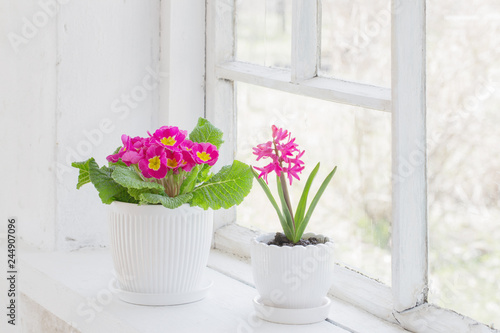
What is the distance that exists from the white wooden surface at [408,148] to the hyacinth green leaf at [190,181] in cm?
36

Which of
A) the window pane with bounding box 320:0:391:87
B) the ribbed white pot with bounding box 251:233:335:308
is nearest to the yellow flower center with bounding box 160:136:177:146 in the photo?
the ribbed white pot with bounding box 251:233:335:308

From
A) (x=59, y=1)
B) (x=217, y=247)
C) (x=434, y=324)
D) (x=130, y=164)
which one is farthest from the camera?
(x=217, y=247)

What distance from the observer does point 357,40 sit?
3.75 ft

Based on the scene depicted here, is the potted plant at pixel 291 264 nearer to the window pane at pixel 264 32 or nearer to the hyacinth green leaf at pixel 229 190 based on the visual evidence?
the hyacinth green leaf at pixel 229 190

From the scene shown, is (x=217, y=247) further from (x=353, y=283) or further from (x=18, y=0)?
(x=18, y=0)

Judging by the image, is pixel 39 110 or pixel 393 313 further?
pixel 39 110

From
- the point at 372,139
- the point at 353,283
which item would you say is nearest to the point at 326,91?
the point at 372,139

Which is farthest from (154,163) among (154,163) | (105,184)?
(105,184)

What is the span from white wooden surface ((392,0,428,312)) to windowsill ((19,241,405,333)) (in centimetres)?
13

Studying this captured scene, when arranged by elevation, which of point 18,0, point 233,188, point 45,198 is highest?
point 18,0

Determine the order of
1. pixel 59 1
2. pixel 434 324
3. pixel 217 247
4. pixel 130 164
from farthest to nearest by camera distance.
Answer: pixel 217 247 → pixel 59 1 → pixel 130 164 → pixel 434 324

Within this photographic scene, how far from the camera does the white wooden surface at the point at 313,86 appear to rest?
3.57 ft

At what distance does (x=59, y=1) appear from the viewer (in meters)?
1.41

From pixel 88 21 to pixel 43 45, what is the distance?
120 millimetres
